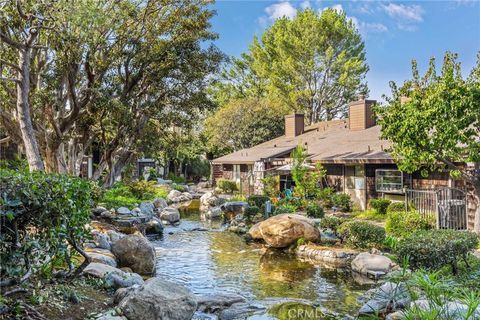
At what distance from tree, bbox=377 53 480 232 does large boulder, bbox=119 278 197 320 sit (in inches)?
319

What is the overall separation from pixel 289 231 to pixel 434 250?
19.5 feet

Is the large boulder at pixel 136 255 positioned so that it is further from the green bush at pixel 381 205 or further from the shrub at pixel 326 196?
the shrub at pixel 326 196

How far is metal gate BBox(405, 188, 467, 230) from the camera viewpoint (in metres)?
13.6

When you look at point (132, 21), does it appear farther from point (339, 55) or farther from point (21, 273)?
point (339, 55)

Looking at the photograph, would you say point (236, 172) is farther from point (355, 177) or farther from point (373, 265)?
point (373, 265)

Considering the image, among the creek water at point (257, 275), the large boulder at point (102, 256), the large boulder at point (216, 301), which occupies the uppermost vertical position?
the large boulder at point (102, 256)

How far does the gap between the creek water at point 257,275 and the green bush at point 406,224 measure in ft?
11.1

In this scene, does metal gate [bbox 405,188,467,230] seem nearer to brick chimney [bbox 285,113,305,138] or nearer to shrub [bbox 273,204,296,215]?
shrub [bbox 273,204,296,215]

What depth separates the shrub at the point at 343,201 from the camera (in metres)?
19.9

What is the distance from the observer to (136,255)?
1089 centimetres

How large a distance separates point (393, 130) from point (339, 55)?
3087 cm

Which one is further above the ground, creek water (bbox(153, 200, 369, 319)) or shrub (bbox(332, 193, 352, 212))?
shrub (bbox(332, 193, 352, 212))

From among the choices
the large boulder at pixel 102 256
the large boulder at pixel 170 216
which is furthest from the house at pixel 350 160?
the large boulder at pixel 102 256

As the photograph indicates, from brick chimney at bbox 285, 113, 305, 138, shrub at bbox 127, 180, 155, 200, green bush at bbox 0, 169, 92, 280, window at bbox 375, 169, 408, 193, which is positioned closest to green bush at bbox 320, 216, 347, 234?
window at bbox 375, 169, 408, 193
